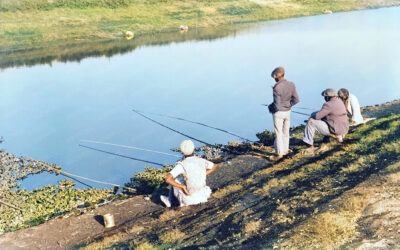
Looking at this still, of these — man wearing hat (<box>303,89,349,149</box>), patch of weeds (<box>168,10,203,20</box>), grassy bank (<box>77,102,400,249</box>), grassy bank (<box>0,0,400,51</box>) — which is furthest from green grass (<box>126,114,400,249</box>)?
patch of weeds (<box>168,10,203,20</box>)

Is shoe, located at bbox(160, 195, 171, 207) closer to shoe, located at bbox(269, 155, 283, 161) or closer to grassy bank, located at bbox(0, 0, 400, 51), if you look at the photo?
shoe, located at bbox(269, 155, 283, 161)

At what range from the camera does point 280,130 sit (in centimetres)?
1151

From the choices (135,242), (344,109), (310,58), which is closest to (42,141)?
(135,242)

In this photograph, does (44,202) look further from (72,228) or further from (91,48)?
(91,48)

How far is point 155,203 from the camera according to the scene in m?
10.8

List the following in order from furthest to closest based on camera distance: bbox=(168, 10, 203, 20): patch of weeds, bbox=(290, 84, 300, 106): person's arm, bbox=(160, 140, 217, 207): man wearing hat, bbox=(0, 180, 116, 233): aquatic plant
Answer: bbox=(168, 10, 203, 20): patch of weeds
bbox=(0, 180, 116, 233): aquatic plant
bbox=(290, 84, 300, 106): person's arm
bbox=(160, 140, 217, 207): man wearing hat

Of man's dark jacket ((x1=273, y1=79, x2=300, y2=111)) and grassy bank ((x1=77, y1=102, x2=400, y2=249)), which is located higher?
man's dark jacket ((x1=273, y1=79, x2=300, y2=111))

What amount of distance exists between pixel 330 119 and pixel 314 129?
0.63 metres

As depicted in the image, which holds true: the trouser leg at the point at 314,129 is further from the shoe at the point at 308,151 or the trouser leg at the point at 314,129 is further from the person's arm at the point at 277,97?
the person's arm at the point at 277,97

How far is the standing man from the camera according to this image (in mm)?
10844

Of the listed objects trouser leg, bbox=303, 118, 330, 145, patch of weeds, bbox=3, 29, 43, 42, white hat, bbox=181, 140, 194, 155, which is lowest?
trouser leg, bbox=303, 118, 330, 145

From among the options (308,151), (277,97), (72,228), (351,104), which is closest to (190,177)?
(72,228)

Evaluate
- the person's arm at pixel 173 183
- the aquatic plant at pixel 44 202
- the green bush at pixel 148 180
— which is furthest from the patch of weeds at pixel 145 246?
the green bush at pixel 148 180

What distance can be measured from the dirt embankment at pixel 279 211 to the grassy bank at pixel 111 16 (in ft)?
117
